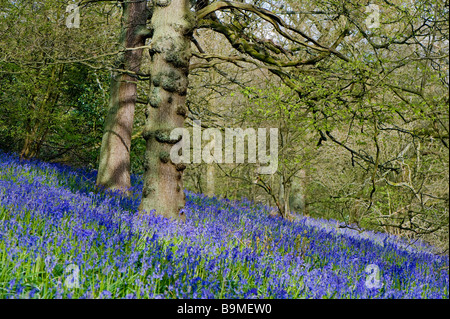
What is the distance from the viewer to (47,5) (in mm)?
8547

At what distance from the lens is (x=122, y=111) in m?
7.92

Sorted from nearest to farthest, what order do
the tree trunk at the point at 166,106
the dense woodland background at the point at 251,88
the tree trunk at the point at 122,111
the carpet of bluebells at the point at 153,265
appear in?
the carpet of bluebells at the point at 153,265, the tree trunk at the point at 166,106, the dense woodland background at the point at 251,88, the tree trunk at the point at 122,111

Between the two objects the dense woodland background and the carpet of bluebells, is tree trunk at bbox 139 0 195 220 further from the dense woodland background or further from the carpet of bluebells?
the dense woodland background

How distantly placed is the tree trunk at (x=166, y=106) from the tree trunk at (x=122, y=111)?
2.79m

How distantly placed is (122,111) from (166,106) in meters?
3.23

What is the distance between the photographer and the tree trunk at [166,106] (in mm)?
4945
